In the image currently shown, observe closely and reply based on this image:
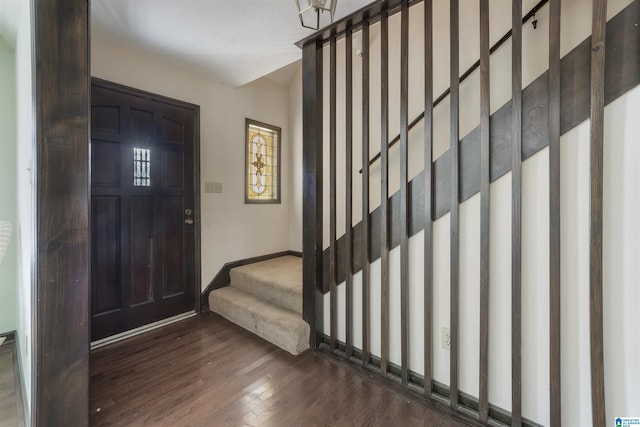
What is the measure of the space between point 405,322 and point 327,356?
72cm

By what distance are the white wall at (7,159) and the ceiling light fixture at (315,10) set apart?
2439mm

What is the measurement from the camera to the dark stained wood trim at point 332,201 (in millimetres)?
1991

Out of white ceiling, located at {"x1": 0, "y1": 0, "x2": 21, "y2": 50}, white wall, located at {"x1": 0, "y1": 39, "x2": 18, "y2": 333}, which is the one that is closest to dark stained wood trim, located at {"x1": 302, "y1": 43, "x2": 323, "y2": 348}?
white ceiling, located at {"x1": 0, "y1": 0, "x2": 21, "y2": 50}

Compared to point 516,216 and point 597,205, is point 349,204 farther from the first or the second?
point 597,205

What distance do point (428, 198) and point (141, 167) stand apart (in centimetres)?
233

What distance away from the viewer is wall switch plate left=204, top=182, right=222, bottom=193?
281 cm

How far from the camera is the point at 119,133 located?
225cm

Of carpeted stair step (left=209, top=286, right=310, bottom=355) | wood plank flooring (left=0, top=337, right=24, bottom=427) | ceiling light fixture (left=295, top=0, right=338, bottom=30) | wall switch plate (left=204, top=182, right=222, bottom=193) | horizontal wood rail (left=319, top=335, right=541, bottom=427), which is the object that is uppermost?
ceiling light fixture (left=295, top=0, right=338, bottom=30)

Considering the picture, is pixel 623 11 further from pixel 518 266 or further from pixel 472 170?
pixel 518 266

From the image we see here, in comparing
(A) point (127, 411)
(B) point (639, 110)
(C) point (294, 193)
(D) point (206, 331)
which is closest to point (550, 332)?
(B) point (639, 110)

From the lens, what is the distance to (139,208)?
239 cm

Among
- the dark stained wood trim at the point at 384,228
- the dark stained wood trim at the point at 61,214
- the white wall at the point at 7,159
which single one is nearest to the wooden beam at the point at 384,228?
the dark stained wood trim at the point at 384,228

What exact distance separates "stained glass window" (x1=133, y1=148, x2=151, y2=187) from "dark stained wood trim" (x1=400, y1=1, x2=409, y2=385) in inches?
84.1

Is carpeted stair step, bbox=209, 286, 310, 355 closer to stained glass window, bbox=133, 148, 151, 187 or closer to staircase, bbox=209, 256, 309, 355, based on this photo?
staircase, bbox=209, 256, 309, 355
